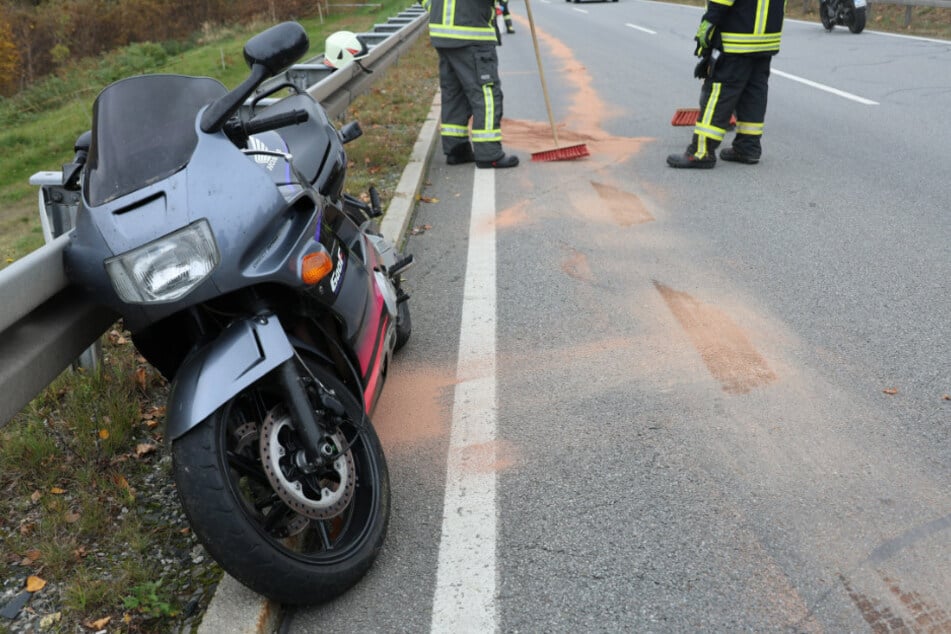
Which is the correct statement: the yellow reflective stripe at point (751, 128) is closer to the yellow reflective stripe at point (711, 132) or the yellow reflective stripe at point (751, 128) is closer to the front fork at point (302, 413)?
the yellow reflective stripe at point (711, 132)

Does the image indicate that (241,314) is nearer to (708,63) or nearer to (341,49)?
(341,49)

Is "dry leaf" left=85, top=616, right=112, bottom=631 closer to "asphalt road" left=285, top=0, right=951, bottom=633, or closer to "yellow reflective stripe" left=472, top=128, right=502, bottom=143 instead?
"asphalt road" left=285, top=0, right=951, bottom=633

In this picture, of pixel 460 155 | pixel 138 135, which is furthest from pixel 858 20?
pixel 138 135

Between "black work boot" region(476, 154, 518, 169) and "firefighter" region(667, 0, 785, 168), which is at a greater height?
"firefighter" region(667, 0, 785, 168)

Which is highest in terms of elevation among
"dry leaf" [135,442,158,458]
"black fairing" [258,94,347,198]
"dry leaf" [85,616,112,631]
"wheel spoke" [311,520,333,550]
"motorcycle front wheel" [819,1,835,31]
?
"black fairing" [258,94,347,198]

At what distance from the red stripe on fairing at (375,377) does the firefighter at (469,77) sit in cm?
491

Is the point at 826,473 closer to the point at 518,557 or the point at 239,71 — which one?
the point at 518,557

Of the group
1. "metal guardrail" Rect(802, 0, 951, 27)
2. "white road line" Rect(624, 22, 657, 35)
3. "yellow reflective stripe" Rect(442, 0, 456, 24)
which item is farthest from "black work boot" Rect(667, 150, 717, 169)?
"white road line" Rect(624, 22, 657, 35)

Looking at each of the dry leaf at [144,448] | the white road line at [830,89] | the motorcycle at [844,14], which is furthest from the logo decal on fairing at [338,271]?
the motorcycle at [844,14]

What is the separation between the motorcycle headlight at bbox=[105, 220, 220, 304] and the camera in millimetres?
2551

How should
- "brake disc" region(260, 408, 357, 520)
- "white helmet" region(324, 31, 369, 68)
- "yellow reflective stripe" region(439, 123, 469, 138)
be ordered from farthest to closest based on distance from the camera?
"yellow reflective stripe" region(439, 123, 469, 138)
"white helmet" region(324, 31, 369, 68)
"brake disc" region(260, 408, 357, 520)

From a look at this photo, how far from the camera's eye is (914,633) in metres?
2.50

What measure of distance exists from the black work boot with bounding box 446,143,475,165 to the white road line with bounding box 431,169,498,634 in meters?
3.32

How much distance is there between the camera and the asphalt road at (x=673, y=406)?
109 inches
